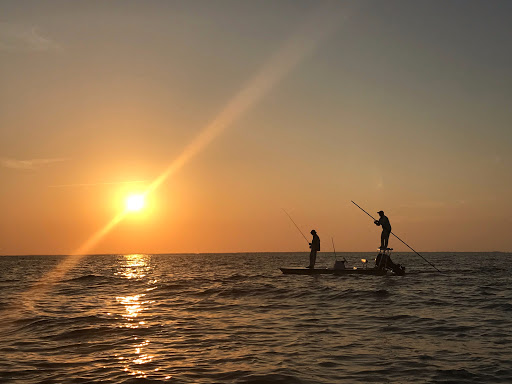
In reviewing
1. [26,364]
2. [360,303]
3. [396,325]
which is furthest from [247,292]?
[26,364]

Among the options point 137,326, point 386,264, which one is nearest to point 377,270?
point 386,264

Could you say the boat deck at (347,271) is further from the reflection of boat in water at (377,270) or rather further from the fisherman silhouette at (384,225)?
the fisherman silhouette at (384,225)

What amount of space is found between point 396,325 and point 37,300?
47.5ft

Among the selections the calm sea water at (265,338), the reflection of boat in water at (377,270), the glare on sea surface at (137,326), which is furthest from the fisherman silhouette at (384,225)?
the glare on sea surface at (137,326)

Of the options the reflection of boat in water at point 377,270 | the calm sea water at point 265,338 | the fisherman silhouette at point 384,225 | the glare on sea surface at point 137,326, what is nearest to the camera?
the calm sea water at point 265,338

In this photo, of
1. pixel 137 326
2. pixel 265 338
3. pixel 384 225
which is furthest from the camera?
pixel 384 225

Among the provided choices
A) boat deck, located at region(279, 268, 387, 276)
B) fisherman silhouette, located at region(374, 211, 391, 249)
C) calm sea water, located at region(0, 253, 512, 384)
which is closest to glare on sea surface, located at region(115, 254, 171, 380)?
calm sea water, located at region(0, 253, 512, 384)

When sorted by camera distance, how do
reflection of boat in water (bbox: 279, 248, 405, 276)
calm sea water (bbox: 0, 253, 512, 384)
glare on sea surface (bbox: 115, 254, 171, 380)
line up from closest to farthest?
calm sea water (bbox: 0, 253, 512, 384) < glare on sea surface (bbox: 115, 254, 171, 380) < reflection of boat in water (bbox: 279, 248, 405, 276)

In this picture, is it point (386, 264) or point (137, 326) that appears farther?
point (386, 264)

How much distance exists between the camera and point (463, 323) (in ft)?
42.9

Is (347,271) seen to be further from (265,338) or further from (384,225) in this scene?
(265,338)

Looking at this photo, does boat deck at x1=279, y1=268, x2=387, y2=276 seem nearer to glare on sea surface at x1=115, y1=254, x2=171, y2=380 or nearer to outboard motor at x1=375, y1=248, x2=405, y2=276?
outboard motor at x1=375, y1=248, x2=405, y2=276

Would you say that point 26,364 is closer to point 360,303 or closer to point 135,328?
point 135,328

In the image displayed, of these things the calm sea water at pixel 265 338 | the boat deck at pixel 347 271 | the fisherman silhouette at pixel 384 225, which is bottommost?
the calm sea water at pixel 265 338
